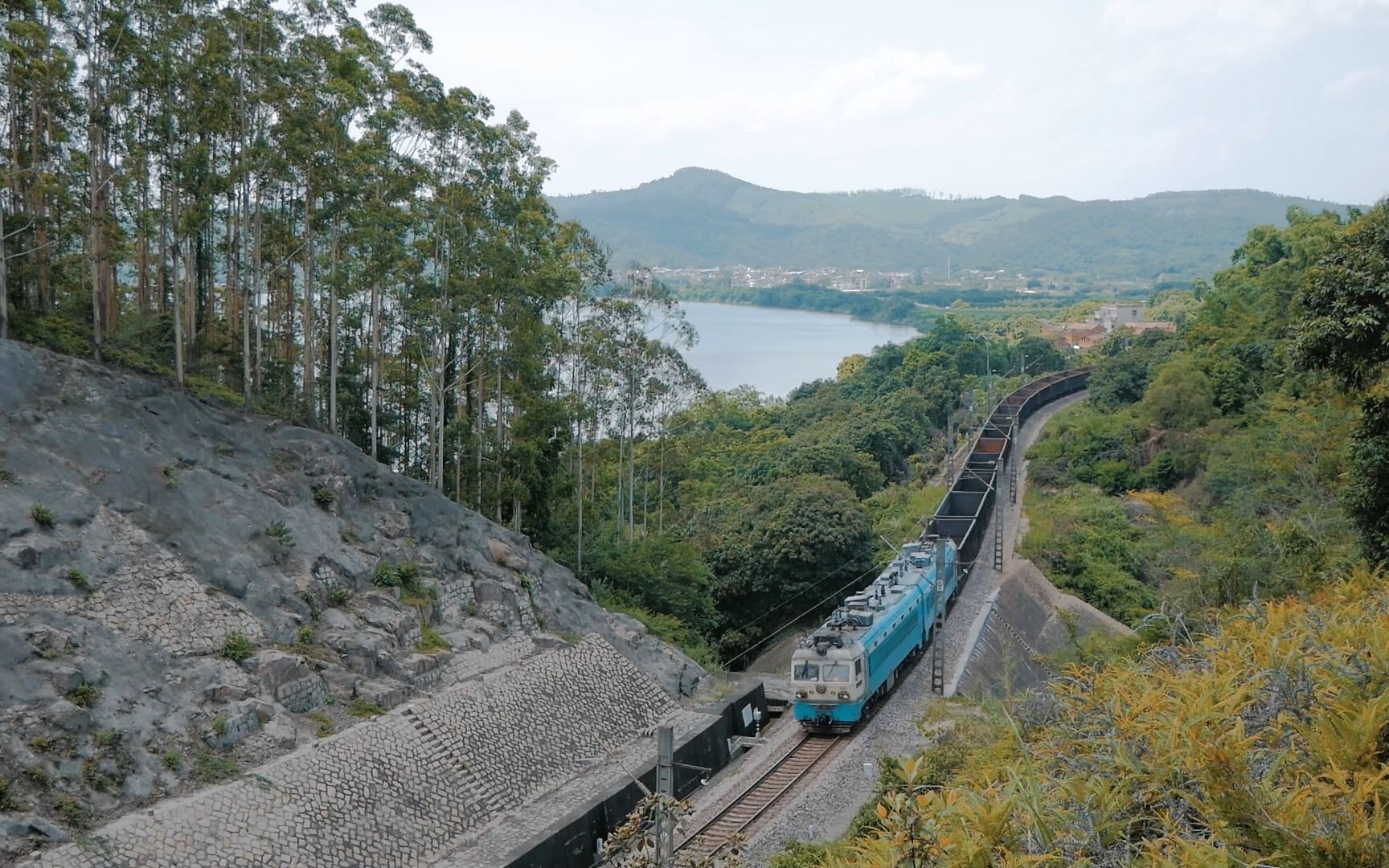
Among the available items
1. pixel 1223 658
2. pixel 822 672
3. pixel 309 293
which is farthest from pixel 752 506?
pixel 1223 658

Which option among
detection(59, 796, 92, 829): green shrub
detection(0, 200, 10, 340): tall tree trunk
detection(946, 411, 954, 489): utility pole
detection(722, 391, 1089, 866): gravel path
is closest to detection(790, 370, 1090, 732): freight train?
detection(722, 391, 1089, 866): gravel path

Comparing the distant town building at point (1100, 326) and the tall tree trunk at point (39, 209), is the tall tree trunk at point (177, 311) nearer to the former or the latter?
the tall tree trunk at point (39, 209)

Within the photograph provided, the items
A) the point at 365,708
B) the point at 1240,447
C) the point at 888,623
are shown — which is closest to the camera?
the point at 365,708

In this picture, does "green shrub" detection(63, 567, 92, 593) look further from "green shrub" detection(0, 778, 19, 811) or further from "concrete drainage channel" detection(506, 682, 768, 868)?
"concrete drainage channel" detection(506, 682, 768, 868)

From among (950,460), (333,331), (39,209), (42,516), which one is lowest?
(950,460)

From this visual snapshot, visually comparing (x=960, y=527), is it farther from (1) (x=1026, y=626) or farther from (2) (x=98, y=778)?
(2) (x=98, y=778)

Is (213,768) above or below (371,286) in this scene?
below
